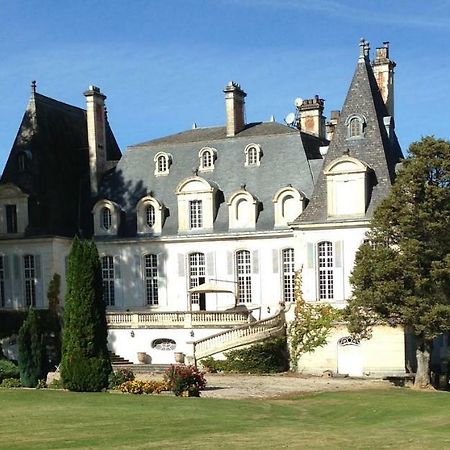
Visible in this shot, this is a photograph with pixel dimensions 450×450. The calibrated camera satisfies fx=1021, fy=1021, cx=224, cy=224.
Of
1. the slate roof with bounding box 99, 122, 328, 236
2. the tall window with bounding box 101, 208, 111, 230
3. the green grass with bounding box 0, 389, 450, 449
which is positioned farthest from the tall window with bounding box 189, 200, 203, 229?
the green grass with bounding box 0, 389, 450, 449

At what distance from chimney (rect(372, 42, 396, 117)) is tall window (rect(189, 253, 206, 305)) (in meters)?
9.90

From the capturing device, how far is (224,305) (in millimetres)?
41969

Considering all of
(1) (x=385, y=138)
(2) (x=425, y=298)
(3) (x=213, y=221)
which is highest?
(1) (x=385, y=138)

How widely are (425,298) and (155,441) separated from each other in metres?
15.9

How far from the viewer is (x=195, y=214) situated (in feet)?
139

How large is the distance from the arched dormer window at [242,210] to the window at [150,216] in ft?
11.9

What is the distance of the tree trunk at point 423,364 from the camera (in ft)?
111

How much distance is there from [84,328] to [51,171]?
1616cm

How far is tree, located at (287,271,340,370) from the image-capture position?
37.6 metres

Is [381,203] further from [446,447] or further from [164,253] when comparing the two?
[446,447]

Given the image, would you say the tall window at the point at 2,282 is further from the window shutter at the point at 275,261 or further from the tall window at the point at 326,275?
the tall window at the point at 326,275

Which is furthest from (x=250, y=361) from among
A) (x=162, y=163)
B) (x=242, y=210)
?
(x=162, y=163)

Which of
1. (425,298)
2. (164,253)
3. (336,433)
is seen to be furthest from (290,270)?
(336,433)

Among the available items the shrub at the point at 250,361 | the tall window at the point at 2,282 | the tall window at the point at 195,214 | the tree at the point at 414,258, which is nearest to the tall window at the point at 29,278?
the tall window at the point at 2,282
